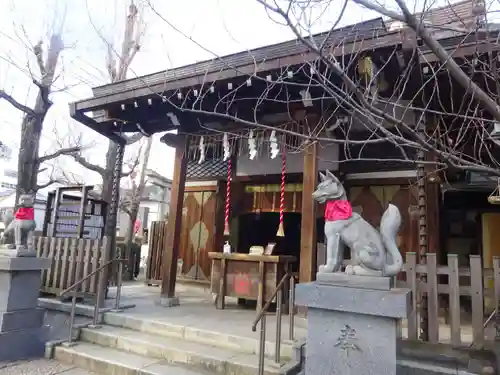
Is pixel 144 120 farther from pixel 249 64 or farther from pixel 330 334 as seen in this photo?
pixel 330 334

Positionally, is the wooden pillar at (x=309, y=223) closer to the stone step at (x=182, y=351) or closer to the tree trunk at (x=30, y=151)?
the stone step at (x=182, y=351)

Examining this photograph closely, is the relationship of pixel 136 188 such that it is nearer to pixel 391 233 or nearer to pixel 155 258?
pixel 155 258

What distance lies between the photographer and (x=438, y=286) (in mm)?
4992

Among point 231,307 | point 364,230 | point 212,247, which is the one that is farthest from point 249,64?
point 212,247

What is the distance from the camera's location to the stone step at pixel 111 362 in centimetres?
Answer: 496

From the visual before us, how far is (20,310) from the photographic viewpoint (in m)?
6.12

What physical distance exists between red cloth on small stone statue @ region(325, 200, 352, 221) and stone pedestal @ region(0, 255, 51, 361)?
5152mm

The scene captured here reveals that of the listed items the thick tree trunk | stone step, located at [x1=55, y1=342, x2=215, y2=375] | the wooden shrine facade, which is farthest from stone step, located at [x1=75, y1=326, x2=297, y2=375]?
the thick tree trunk

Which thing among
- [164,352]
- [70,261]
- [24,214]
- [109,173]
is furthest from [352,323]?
[109,173]

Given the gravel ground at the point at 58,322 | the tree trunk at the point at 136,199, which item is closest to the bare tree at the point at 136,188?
the tree trunk at the point at 136,199

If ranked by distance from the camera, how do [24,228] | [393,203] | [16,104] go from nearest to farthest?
[24,228], [393,203], [16,104]

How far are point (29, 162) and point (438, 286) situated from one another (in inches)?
431

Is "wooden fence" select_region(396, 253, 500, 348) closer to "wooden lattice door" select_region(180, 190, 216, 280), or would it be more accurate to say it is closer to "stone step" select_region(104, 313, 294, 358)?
"stone step" select_region(104, 313, 294, 358)

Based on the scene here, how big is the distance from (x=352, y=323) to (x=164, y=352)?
3.13m
